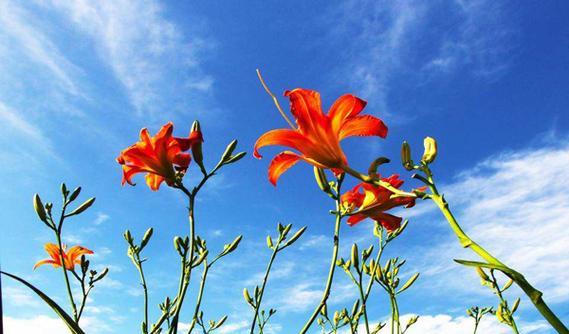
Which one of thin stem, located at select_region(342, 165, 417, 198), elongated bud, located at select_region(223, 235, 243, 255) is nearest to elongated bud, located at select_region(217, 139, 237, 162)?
elongated bud, located at select_region(223, 235, 243, 255)

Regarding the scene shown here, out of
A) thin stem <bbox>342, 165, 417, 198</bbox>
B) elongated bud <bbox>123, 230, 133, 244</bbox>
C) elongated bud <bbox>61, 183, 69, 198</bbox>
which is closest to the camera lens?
thin stem <bbox>342, 165, 417, 198</bbox>

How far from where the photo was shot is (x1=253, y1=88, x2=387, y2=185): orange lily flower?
1.53m

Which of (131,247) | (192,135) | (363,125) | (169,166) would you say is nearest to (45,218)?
(131,247)

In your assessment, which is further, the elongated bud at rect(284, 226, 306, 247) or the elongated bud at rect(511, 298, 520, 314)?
the elongated bud at rect(511, 298, 520, 314)

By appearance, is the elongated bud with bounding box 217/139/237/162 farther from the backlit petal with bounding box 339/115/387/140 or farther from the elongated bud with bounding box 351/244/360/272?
the elongated bud with bounding box 351/244/360/272

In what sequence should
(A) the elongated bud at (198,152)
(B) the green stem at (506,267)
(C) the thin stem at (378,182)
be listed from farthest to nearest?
(A) the elongated bud at (198,152), (C) the thin stem at (378,182), (B) the green stem at (506,267)

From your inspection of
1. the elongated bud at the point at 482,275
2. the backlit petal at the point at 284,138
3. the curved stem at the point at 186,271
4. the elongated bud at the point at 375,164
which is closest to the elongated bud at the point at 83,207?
the curved stem at the point at 186,271

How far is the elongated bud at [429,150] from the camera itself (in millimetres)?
1223

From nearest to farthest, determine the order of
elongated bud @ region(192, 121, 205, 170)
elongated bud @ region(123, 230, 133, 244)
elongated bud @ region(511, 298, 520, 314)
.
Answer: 1. elongated bud @ region(192, 121, 205, 170)
2. elongated bud @ region(123, 230, 133, 244)
3. elongated bud @ region(511, 298, 520, 314)

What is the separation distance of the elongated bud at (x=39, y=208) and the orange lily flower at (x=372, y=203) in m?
1.39

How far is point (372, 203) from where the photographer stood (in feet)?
6.75

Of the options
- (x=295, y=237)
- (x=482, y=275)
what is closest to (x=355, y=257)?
(x=295, y=237)

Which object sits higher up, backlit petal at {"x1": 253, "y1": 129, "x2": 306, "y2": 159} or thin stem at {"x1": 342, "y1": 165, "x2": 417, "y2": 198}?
backlit petal at {"x1": 253, "y1": 129, "x2": 306, "y2": 159}

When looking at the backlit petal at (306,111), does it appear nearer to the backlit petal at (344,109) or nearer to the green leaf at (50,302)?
the backlit petal at (344,109)
